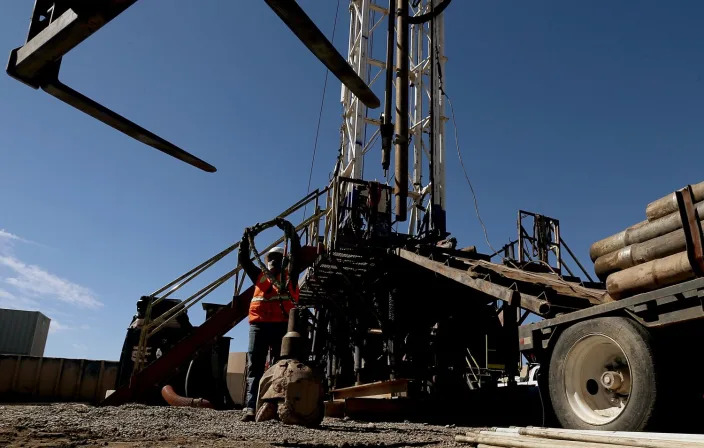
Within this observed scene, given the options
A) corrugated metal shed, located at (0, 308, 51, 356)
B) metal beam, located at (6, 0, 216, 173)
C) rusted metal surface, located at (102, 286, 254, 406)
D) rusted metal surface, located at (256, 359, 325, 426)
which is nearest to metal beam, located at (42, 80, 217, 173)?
metal beam, located at (6, 0, 216, 173)

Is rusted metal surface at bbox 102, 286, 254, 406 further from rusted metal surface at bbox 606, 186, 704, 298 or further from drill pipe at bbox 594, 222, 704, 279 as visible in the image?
rusted metal surface at bbox 606, 186, 704, 298

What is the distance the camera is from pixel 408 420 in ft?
26.8

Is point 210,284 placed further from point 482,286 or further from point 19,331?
point 19,331

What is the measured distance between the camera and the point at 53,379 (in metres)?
15.0

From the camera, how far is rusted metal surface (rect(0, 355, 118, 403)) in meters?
14.6

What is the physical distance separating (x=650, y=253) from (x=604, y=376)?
1131mm

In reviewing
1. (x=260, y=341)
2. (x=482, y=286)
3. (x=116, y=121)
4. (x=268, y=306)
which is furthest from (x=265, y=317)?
(x=116, y=121)

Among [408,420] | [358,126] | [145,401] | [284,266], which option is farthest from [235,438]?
[358,126]

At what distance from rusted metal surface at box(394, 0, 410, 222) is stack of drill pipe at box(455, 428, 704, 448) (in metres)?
2.00

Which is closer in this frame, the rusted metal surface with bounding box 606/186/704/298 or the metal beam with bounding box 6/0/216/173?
the metal beam with bounding box 6/0/216/173

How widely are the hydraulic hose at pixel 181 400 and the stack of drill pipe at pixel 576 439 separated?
541cm

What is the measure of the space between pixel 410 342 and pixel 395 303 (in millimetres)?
810

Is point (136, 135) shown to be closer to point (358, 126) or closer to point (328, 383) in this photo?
point (328, 383)

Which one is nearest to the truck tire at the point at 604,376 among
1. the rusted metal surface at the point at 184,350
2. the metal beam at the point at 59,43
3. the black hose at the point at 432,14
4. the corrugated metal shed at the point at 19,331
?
the black hose at the point at 432,14
